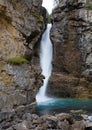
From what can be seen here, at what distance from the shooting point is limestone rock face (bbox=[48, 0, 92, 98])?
42125 millimetres

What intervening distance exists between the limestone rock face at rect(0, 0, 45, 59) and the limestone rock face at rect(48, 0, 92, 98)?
13429 millimetres

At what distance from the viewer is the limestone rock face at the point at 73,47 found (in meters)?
42.1

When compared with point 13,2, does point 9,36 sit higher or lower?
lower

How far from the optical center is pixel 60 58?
44.6 m

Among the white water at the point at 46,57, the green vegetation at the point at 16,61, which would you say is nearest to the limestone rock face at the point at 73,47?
the white water at the point at 46,57

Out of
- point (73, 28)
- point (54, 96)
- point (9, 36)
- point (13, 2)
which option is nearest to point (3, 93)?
point (9, 36)

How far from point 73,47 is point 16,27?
1722cm

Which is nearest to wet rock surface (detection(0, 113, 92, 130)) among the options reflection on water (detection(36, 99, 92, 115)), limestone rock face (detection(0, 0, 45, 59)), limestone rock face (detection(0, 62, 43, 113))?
limestone rock face (detection(0, 62, 43, 113))

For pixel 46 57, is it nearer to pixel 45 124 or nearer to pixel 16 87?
pixel 16 87

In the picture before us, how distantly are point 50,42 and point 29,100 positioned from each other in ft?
72.6

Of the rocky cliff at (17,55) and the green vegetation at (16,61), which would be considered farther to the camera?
the green vegetation at (16,61)

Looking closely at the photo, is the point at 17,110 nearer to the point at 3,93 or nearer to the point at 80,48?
the point at 3,93

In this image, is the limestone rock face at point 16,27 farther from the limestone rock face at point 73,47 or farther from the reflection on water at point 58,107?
the limestone rock face at point 73,47

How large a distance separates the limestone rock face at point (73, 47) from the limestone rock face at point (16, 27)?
1343 centimetres
